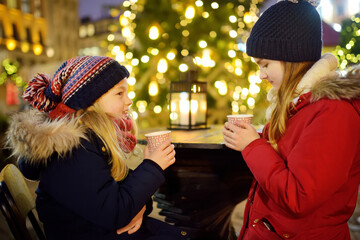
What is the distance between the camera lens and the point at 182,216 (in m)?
2.33

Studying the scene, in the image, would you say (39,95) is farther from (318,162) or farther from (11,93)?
(11,93)

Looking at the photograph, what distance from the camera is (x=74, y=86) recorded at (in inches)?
55.9

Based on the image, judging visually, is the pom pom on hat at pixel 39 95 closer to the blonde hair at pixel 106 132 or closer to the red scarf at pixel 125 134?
the blonde hair at pixel 106 132

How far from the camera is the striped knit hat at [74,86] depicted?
143 cm

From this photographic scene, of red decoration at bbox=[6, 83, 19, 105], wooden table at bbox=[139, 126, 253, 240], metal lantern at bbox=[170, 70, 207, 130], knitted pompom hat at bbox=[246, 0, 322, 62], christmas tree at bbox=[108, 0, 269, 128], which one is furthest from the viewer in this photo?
red decoration at bbox=[6, 83, 19, 105]

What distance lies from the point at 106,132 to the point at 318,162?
2.97ft

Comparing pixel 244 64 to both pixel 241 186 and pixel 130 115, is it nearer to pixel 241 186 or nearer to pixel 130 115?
pixel 241 186

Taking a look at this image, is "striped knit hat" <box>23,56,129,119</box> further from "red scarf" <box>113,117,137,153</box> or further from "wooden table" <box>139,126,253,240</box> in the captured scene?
"wooden table" <box>139,126,253,240</box>

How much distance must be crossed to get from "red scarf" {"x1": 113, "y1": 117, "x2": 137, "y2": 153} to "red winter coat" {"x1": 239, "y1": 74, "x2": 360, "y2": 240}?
2.11 feet

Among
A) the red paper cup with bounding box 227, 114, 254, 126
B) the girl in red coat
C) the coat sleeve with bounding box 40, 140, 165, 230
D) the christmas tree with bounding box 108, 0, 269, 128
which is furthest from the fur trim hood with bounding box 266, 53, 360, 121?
the christmas tree with bounding box 108, 0, 269, 128

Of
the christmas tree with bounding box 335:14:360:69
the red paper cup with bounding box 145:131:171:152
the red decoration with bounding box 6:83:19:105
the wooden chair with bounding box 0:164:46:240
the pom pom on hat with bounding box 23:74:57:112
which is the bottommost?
the red decoration with bounding box 6:83:19:105

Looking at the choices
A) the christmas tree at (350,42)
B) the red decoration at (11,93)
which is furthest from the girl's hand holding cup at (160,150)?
the red decoration at (11,93)

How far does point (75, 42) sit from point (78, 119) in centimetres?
5790

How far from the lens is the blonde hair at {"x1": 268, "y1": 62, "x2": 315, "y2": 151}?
4.37 ft
